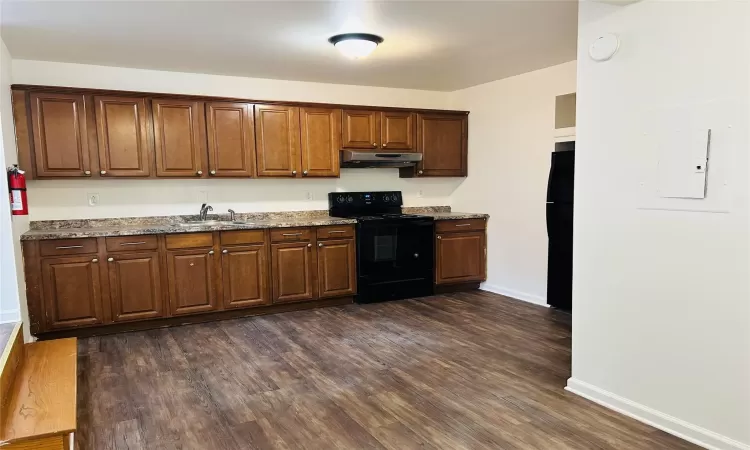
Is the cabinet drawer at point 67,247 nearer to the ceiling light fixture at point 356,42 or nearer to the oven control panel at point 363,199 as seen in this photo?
the oven control panel at point 363,199

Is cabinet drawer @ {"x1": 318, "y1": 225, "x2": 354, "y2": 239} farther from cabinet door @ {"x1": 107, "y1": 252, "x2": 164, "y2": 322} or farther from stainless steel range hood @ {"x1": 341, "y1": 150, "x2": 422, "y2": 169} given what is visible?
cabinet door @ {"x1": 107, "y1": 252, "x2": 164, "y2": 322}

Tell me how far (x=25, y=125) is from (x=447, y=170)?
4168 millimetres

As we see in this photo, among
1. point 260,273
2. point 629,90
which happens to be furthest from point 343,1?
point 260,273

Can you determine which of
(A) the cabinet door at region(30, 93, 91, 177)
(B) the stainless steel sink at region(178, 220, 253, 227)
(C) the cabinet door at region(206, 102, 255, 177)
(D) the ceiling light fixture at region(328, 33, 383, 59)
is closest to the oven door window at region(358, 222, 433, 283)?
(B) the stainless steel sink at region(178, 220, 253, 227)

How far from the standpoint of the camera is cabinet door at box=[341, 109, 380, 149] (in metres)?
5.14

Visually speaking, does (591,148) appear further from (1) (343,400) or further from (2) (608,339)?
(1) (343,400)

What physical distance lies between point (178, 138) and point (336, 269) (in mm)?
1978

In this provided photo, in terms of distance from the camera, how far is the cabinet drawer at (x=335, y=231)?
481 centimetres

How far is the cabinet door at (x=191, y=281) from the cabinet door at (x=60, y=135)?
109cm

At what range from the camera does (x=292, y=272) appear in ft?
15.4

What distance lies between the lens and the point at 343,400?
281 cm

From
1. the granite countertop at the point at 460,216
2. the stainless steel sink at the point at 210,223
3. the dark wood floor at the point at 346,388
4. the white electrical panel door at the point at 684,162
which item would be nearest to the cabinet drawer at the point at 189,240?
Answer: the stainless steel sink at the point at 210,223

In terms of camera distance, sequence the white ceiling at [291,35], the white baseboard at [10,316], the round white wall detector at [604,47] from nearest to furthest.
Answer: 1. the round white wall detector at [604,47]
2. the white ceiling at [291,35]
3. the white baseboard at [10,316]

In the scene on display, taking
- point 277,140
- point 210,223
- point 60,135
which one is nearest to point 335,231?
point 277,140
